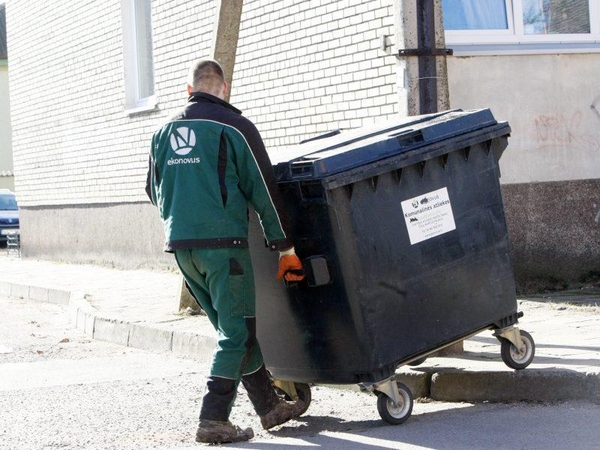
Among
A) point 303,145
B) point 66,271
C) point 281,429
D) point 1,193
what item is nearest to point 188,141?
point 303,145

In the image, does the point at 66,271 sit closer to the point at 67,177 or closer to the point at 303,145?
the point at 67,177

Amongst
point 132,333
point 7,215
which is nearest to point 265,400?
point 132,333

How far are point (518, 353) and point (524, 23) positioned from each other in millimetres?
4628

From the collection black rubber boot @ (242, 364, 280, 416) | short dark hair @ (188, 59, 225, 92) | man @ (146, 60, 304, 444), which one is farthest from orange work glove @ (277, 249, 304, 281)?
short dark hair @ (188, 59, 225, 92)

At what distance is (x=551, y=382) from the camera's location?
582 centimetres

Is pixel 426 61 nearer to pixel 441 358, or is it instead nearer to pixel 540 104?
pixel 441 358

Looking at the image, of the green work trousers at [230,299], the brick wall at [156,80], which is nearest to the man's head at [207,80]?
the green work trousers at [230,299]

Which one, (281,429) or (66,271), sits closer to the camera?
(281,429)

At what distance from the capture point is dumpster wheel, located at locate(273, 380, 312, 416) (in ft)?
19.7

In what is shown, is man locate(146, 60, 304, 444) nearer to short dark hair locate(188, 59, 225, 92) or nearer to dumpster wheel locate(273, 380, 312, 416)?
short dark hair locate(188, 59, 225, 92)

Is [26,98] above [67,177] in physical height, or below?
above

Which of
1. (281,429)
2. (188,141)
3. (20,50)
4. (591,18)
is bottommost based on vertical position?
(281,429)

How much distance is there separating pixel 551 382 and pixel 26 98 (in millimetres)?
14190

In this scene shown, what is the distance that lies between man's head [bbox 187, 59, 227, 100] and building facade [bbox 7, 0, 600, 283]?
4.18 m
